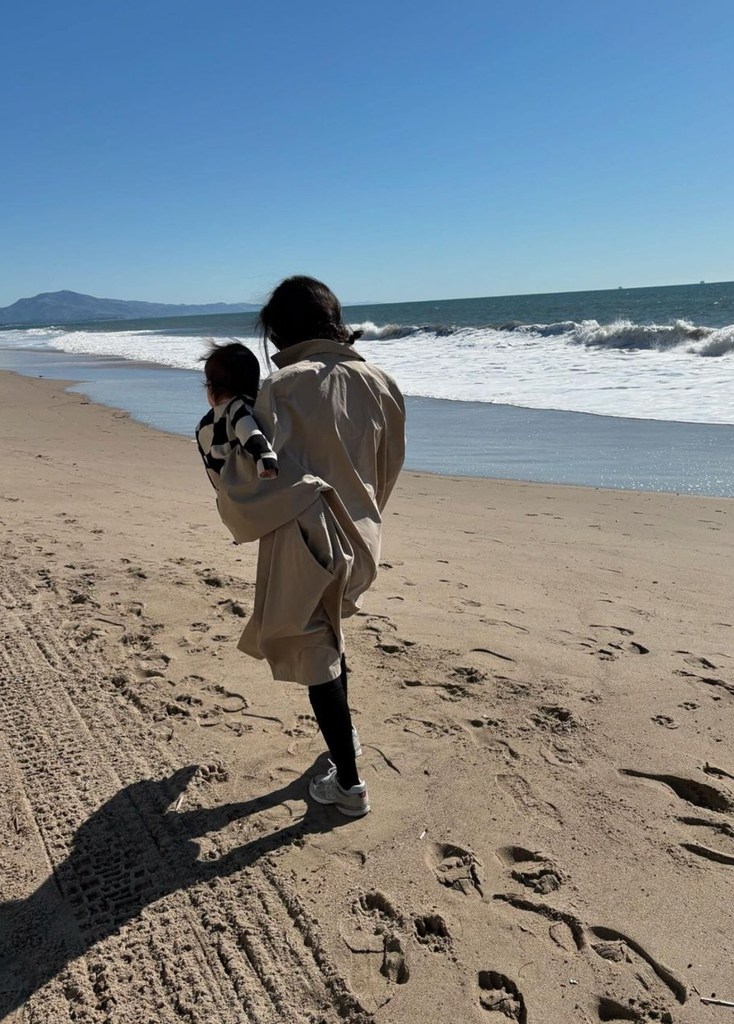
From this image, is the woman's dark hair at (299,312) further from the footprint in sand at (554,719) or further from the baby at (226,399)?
the footprint in sand at (554,719)

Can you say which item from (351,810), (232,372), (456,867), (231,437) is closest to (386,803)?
(351,810)

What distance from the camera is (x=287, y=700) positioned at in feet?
10.8

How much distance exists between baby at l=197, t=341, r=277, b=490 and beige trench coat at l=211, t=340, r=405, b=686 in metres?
0.06

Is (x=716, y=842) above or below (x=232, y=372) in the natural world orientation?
below

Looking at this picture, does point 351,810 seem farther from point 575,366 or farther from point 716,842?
point 575,366

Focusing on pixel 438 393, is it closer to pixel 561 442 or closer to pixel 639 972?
pixel 561 442

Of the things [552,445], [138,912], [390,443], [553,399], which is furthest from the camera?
[553,399]

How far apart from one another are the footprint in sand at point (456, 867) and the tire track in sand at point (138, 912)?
0.44 metres

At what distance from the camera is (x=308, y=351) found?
2.27m

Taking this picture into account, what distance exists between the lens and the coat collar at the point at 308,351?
2271mm

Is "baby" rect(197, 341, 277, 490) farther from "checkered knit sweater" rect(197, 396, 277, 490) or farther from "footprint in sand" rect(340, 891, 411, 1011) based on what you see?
"footprint in sand" rect(340, 891, 411, 1011)

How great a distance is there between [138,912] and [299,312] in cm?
182

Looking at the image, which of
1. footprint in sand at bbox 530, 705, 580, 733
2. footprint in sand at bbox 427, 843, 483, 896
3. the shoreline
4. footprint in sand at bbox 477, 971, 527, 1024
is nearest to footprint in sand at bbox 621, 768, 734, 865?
footprint in sand at bbox 530, 705, 580, 733

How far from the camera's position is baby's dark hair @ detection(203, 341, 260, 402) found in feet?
7.36
